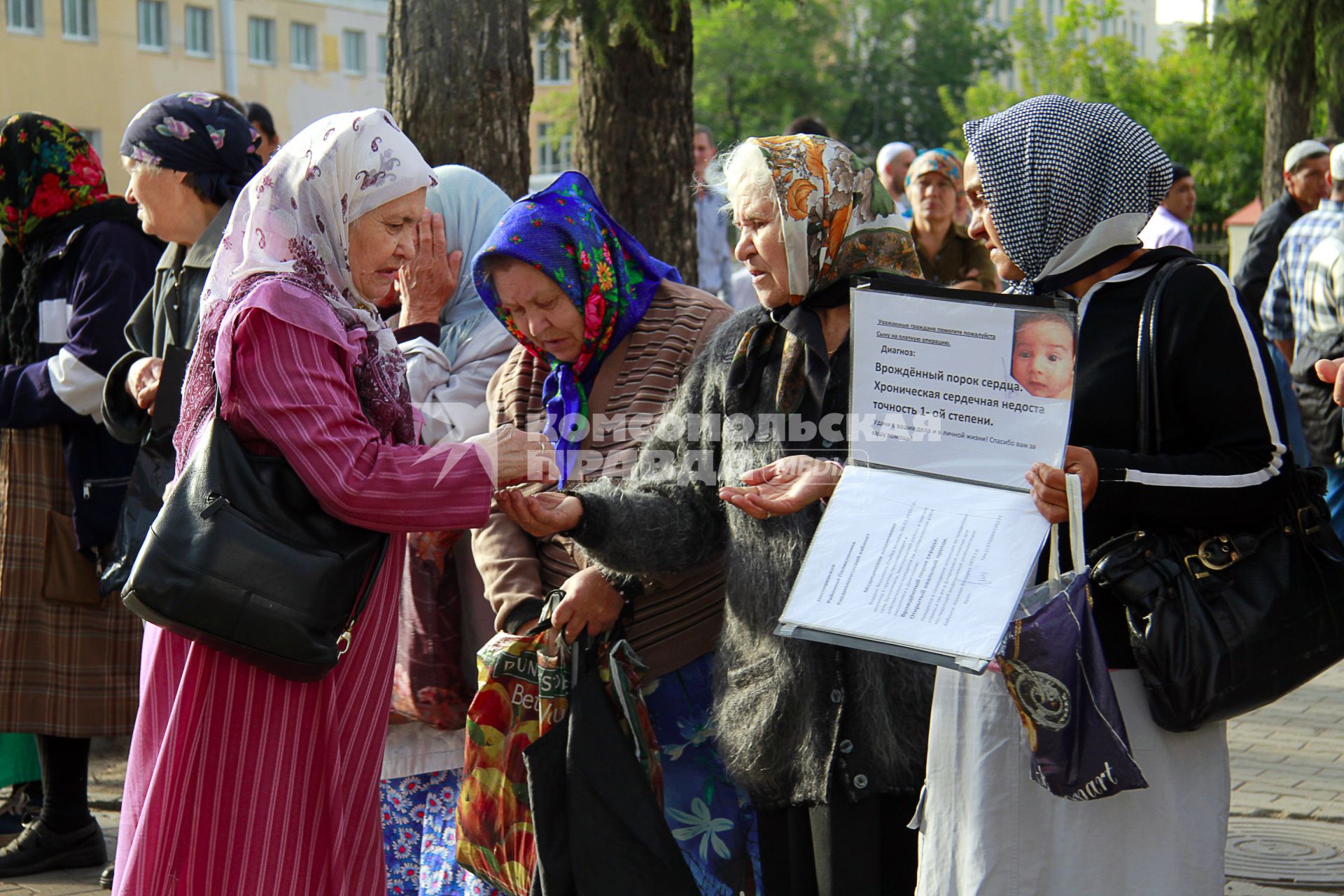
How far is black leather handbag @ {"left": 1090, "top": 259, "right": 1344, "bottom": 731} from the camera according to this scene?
2.51 meters

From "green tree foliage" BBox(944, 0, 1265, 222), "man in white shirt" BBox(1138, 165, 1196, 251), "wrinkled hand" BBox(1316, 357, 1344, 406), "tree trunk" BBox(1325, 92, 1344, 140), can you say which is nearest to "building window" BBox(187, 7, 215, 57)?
"green tree foliage" BBox(944, 0, 1265, 222)

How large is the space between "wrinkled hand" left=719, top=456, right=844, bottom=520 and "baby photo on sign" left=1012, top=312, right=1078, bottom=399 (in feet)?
1.33

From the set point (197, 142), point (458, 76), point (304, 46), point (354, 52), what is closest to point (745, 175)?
point (197, 142)

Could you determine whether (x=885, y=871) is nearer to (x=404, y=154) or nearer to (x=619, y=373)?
(x=619, y=373)

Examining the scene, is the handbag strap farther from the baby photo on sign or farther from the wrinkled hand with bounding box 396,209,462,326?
the wrinkled hand with bounding box 396,209,462,326

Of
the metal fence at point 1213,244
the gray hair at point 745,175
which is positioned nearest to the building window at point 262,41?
the metal fence at point 1213,244

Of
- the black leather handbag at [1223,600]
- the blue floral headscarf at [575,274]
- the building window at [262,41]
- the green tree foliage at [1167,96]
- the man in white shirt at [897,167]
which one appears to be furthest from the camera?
the building window at [262,41]

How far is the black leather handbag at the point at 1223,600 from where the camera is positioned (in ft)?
8.22

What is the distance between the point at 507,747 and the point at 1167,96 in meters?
45.3

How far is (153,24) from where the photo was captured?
3906 centimetres

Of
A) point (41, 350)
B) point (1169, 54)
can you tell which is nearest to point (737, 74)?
point (1169, 54)

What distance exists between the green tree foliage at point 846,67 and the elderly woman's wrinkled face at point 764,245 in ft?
182

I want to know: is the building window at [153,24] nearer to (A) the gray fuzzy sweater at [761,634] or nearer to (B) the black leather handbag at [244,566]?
(A) the gray fuzzy sweater at [761,634]

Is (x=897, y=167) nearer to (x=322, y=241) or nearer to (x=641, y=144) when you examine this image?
(x=641, y=144)
